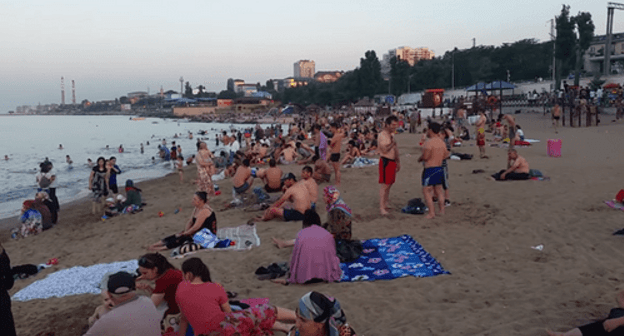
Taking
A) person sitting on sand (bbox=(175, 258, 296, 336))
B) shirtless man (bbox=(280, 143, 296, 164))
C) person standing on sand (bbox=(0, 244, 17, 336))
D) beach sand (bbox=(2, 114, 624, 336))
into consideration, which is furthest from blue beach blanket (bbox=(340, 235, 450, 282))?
shirtless man (bbox=(280, 143, 296, 164))

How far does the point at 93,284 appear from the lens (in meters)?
5.51

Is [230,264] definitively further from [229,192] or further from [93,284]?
[229,192]

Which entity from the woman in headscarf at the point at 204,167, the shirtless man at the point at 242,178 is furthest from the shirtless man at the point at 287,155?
the shirtless man at the point at 242,178

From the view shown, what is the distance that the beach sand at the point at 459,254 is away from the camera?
3969 millimetres

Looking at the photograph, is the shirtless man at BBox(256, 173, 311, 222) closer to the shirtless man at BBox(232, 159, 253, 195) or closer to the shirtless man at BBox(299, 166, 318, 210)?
the shirtless man at BBox(299, 166, 318, 210)

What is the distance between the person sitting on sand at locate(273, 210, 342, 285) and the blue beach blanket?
0.23m

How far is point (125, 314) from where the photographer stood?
2.89 m

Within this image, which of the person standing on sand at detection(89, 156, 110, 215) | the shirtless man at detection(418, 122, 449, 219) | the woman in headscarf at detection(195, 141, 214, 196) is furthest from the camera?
the person standing on sand at detection(89, 156, 110, 215)

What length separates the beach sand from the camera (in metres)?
3.97

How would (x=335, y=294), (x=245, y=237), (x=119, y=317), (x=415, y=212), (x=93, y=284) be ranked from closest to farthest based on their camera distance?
(x=119, y=317) < (x=335, y=294) < (x=93, y=284) < (x=245, y=237) < (x=415, y=212)

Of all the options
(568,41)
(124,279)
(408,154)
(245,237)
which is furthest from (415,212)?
(568,41)

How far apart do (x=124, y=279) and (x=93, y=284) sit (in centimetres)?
317

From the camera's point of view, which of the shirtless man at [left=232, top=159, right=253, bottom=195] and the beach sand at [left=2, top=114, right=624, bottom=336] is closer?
the beach sand at [left=2, top=114, right=624, bottom=336]

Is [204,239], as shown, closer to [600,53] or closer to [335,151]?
[335,151]
